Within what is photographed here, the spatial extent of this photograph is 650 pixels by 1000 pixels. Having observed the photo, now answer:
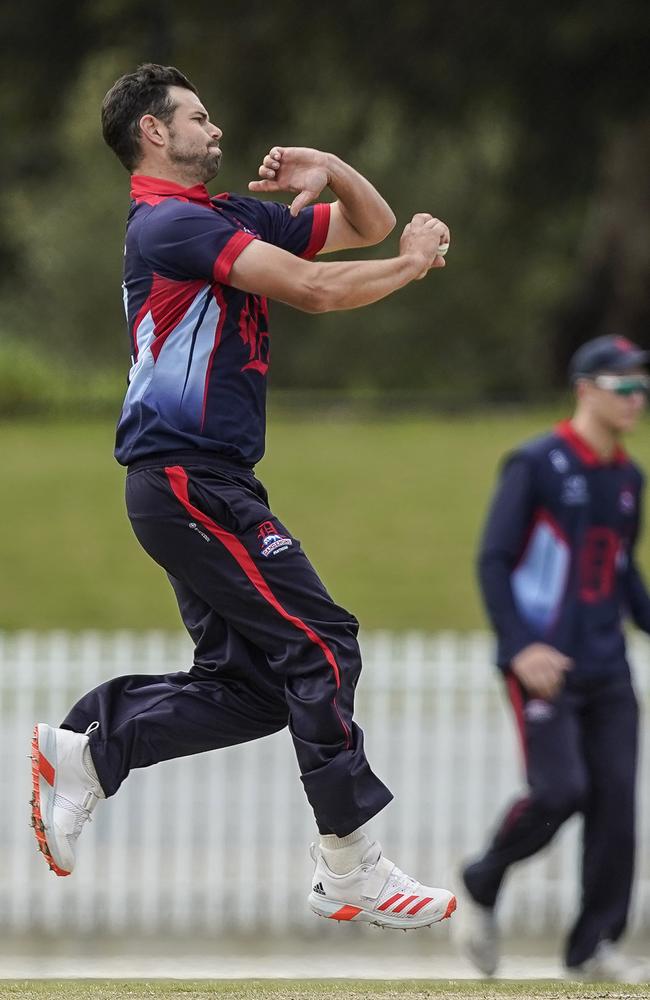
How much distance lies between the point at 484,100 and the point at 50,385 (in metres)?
6.75

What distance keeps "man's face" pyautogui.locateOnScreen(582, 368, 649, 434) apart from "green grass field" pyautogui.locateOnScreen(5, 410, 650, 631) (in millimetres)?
7075

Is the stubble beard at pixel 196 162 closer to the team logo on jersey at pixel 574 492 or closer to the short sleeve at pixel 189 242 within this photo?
the short sleeve at pixel 189 242

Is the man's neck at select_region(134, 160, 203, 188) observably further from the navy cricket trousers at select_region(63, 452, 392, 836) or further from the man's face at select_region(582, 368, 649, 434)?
the man's face at select_region(582, 368, 649, 434)

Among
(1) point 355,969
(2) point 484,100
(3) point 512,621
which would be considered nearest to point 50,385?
(2) point 484,100

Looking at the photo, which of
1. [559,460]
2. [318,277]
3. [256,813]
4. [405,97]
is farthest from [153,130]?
[405,97]

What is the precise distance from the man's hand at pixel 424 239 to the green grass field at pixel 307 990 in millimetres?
1970

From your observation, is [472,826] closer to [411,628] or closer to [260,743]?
[260,743]

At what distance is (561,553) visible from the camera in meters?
6.41

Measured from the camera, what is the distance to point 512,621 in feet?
20.7

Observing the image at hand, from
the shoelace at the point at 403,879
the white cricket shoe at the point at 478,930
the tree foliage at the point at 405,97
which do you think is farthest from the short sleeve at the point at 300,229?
the tree foliage at the point at 405,97

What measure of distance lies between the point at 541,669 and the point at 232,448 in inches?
88.3

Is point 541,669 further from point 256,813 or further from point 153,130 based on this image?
point 256,813

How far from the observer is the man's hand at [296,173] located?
14.1ft

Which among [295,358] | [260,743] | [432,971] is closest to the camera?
[432,971]
